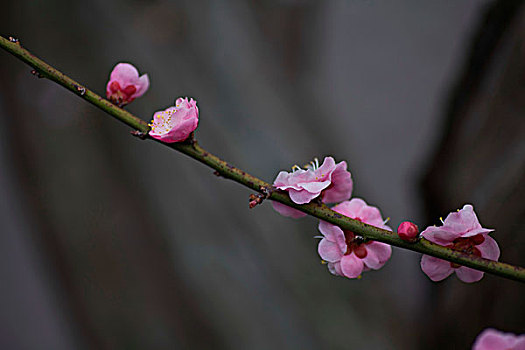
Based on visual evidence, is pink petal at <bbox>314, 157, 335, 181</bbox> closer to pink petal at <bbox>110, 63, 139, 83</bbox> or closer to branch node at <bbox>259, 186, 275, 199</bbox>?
branch node at <bbox>259, 186, 275, 199</bbox>

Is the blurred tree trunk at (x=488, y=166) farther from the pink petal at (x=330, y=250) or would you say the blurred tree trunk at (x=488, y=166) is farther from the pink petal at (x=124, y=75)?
the pink petal at (x=124, y=75)

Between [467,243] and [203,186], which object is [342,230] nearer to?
[467,243]

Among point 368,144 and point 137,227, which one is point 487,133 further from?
point 368,144

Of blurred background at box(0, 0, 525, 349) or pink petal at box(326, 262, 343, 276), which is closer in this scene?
pink petal at box(326, 262, 343, 276)

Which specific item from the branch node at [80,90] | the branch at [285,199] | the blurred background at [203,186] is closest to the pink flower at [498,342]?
the branch at [285,199]

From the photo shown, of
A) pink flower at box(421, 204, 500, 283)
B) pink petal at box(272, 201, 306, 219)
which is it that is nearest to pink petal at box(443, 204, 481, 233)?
pink flower at box(421, 204, 500, 283)

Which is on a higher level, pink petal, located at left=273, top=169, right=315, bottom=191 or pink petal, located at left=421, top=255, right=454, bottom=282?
pink petal, located at left=273, top=169, right=315, bottom=191
